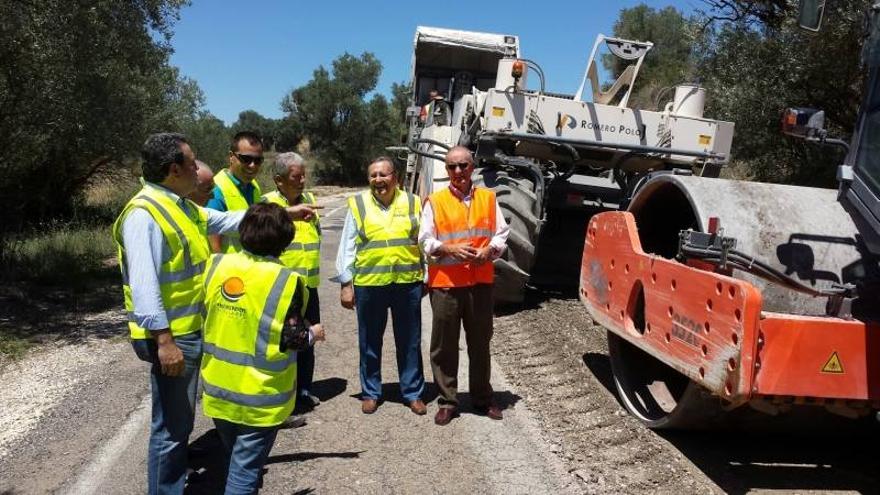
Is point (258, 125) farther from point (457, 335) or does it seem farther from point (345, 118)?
point (457, 335)

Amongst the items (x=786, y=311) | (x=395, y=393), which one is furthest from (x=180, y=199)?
(x=786, y=311)

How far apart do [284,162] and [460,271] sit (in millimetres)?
1327

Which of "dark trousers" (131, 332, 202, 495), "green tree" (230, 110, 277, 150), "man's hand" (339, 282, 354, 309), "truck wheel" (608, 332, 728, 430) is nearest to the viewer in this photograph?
"dark trousers" (131, 332, 202, 495)

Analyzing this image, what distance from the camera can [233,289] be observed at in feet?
9.37

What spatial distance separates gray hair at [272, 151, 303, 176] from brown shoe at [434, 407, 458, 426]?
1.82 metres

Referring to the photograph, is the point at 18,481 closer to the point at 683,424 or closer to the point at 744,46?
the point at 683,424

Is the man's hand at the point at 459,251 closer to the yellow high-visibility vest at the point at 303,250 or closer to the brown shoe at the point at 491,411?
the yellow high-visibility vest at the point at 303,250

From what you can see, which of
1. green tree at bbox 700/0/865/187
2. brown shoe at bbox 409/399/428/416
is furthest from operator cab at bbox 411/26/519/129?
brown shoe at bbox 409/399/428/416

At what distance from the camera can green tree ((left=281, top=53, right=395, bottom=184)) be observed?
42156mm

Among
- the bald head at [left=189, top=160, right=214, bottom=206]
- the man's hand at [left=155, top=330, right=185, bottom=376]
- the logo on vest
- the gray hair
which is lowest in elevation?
the man's hand at [left=155, top=330, right=185, bottom=376]

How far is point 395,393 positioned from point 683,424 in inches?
78.6

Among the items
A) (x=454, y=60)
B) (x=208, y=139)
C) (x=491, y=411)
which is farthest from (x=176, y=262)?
(x=208, y=139)

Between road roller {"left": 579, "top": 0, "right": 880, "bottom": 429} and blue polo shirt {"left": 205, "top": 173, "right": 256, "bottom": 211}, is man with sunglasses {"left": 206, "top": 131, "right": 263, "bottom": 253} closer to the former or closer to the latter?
blue polo shirt {"left": 205, "top": 173, "right": 256, "bottom": 211}

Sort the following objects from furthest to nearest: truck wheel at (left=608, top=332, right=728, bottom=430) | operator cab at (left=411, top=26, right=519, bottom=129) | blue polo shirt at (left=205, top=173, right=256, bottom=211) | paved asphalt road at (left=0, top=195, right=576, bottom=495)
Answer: operator cab at (left=411, top=26, right=519, bottom=129)
blue polo shirt at (left=205, top=173, right=256, bottom=211)
truck wheel at (left=608, top=332, right=728, bottom=430)
paved asphalt road at (left=0, top=195, right=576, bottom=495)
